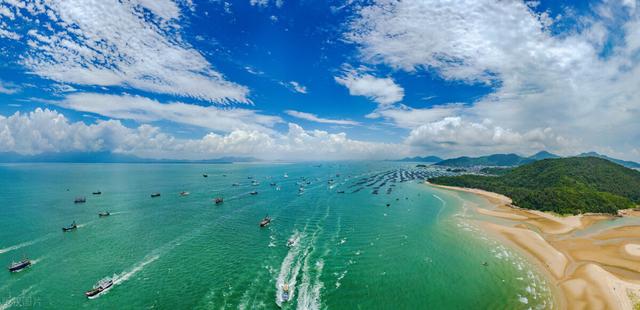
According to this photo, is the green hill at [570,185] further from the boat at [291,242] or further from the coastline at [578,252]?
the boat at [291,242]

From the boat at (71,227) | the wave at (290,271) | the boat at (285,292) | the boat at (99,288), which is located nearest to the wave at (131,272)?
the boat at (99,288)

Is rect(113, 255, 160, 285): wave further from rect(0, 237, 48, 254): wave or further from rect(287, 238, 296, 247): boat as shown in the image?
rect(0, 237, 48, 254): wave

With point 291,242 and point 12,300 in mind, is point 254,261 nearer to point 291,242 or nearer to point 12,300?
point 291,242

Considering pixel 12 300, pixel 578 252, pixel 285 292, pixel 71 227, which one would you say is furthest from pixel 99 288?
pixel 578 252

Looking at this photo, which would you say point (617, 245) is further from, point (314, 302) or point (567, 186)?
point (314, 302)

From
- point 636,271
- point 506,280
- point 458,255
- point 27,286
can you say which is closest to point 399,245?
point 458,255

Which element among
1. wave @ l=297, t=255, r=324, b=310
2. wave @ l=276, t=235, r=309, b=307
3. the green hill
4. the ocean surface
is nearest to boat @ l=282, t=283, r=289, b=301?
wave @ l=276, t=235, r=309, b=307

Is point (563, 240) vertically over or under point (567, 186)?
under
